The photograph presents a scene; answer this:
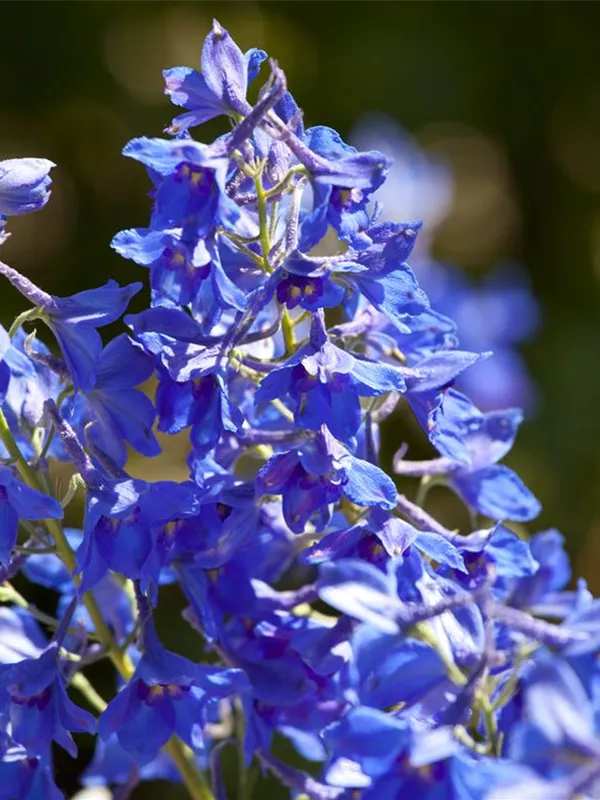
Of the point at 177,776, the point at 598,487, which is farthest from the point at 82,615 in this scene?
the point at 598,487

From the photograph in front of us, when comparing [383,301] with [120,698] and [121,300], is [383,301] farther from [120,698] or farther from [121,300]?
[120,698]

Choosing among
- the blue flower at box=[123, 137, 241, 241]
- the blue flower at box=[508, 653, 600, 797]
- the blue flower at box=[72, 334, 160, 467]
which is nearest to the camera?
the blue flower at box=[508, 653, 600, 797]

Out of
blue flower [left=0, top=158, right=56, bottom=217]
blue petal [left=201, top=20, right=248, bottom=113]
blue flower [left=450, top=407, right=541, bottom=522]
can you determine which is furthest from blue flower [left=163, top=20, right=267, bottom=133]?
blue flower [left=450, top=407, right=541, bottom=522]

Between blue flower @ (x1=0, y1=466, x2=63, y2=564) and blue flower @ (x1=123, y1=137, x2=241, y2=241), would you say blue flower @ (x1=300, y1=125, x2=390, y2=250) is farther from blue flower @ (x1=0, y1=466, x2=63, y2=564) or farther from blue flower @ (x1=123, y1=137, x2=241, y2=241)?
blue flower @ (x1=0, y1=466, x2=63, y2=564)

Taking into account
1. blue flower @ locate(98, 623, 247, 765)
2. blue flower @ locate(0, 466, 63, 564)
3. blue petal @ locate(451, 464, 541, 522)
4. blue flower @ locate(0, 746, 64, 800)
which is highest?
blue flower @ locate(0, 466, 63, 564)

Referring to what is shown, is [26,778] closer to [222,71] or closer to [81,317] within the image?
[81,317]

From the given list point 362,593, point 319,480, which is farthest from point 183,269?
point 362,593

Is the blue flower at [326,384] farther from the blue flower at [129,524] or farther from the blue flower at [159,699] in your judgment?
the blue flower at [159,699]
